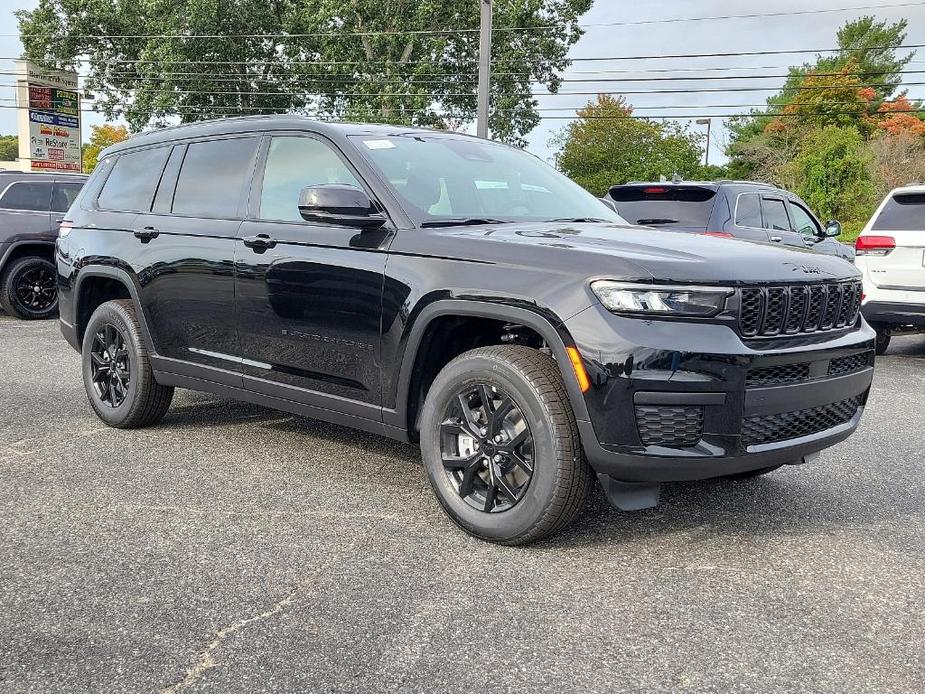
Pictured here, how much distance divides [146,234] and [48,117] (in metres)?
42.8

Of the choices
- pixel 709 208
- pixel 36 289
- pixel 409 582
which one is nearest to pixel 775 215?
pixel 709 208

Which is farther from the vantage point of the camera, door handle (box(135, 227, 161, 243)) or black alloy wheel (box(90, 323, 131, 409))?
black alloy wheel (box(90, 323, 131, 409))

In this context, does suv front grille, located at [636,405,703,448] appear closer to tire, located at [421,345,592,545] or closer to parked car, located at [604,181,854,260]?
tire, located at [421,345,592,545]

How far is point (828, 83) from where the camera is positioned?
53906 mm

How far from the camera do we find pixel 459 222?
413cm

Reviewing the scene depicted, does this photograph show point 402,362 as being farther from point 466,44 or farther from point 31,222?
point 466,44

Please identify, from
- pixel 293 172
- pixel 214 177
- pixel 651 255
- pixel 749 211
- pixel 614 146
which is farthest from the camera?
pixel 614 146

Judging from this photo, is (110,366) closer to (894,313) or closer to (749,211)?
(749,211)

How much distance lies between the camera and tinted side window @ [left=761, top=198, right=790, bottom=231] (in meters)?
9.69

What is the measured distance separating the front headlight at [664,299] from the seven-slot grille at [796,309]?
135mm

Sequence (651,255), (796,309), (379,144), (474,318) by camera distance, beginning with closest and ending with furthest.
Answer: (651,255)
(796,309)
(474,318)
(379,144)

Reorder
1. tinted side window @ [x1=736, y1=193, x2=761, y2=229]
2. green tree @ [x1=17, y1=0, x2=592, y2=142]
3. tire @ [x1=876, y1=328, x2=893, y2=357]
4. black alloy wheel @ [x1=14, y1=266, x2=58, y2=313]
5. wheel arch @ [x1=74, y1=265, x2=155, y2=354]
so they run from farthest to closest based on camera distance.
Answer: green tree @ [x1=17, y1=0, x2=592, y2=142] → black alloy wheel @ [x1=14, y1=266, x2=58, y2=313] → tire @ [x1=876, y1=328, x2=893, y2=357] → tinted side window @ [x1=736, y1=193, x2=761, y2=229] → wheel arch @ [x1=74, y1=265, x2=155, y2=354]

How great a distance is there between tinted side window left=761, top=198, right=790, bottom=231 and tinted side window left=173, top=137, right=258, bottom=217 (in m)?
6.46

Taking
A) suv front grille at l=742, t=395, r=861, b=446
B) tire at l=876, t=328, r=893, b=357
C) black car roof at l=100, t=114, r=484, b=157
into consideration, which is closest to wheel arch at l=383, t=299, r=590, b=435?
suv front grille at l=742, t=395, r=861, b=446
